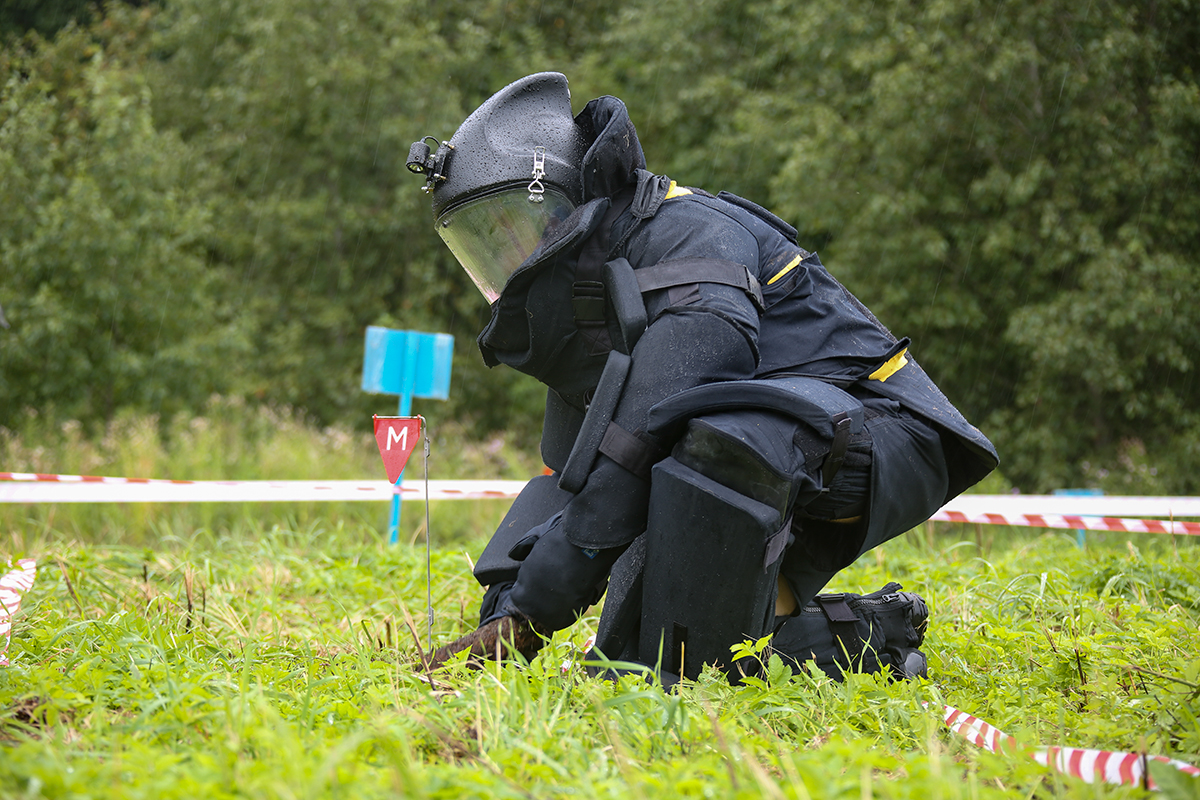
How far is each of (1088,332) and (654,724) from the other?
28.8 ft

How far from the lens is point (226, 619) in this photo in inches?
114

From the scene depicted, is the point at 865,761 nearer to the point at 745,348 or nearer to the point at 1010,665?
the point at 745,348

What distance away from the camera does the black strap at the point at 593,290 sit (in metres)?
2.44

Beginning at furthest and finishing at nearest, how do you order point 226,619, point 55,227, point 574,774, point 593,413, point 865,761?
point 55,227, point 226,619, point 593,413, point 574,774, point 865,761

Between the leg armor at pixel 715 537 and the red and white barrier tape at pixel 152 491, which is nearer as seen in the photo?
the leg armor at pixel 715 537

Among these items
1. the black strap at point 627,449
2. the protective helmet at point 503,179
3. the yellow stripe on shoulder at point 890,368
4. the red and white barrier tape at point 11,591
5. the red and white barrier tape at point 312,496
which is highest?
the protective helmet at point 503,179

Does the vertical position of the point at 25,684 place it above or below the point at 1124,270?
below

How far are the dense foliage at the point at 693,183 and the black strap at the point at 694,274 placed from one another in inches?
297

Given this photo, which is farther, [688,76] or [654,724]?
[688,76]

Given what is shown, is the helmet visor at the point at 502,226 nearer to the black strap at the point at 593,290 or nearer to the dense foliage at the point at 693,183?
the black strap at the point at 593,290

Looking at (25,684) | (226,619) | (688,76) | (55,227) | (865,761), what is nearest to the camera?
(865,761)

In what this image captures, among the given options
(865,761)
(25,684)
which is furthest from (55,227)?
(865,761)

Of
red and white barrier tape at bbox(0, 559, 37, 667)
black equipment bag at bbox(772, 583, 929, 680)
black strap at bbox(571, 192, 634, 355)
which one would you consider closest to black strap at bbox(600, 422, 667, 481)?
black strap at bbox(571, 192, 634, 355)

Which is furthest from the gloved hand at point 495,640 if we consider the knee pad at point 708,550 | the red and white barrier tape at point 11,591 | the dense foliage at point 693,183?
the dense foliage at point 693,183
